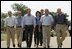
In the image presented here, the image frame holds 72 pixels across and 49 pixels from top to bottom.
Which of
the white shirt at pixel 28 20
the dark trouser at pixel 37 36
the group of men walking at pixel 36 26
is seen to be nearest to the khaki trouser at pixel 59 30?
the group of men walking at pixel 36 26

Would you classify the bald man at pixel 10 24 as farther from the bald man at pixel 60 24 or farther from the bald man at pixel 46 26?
the bald man at pixel 60 24

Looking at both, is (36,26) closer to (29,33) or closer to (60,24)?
(29,33)

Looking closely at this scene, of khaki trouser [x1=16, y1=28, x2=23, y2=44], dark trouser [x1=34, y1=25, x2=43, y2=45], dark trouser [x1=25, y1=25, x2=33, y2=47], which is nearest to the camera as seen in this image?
dark trouser [x1=25, y1=25, x2=33, y2=47]

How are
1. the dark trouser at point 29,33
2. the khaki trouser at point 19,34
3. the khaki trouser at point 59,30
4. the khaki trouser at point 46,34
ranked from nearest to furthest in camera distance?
the dark trouser at point 29,33 < the khaki trouser at point 46,34 < the khaki trouser at point 59,30 < the khaki trouser at point 19,34

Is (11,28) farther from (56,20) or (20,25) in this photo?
(56,20)

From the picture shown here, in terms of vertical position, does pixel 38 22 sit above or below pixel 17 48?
above

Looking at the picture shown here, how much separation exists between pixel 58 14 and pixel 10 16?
2356mm

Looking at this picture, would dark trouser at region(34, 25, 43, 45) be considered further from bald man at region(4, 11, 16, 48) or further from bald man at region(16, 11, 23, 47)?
bald man at region(4, 11, 16, 48)

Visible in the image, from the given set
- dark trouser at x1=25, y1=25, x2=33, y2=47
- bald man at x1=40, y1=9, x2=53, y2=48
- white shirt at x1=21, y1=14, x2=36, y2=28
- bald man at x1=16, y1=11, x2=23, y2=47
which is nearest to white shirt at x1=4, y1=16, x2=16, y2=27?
bald man at x1=16, y1=11, x2=23, y2=47

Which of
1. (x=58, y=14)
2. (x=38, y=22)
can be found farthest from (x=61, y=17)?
(x=38, y=22)

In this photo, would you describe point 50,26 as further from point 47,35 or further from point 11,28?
point 11,28

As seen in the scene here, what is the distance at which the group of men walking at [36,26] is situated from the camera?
1605 cm

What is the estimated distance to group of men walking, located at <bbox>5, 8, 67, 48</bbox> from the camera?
1605 centimetres

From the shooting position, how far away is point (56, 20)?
53.0 ft
